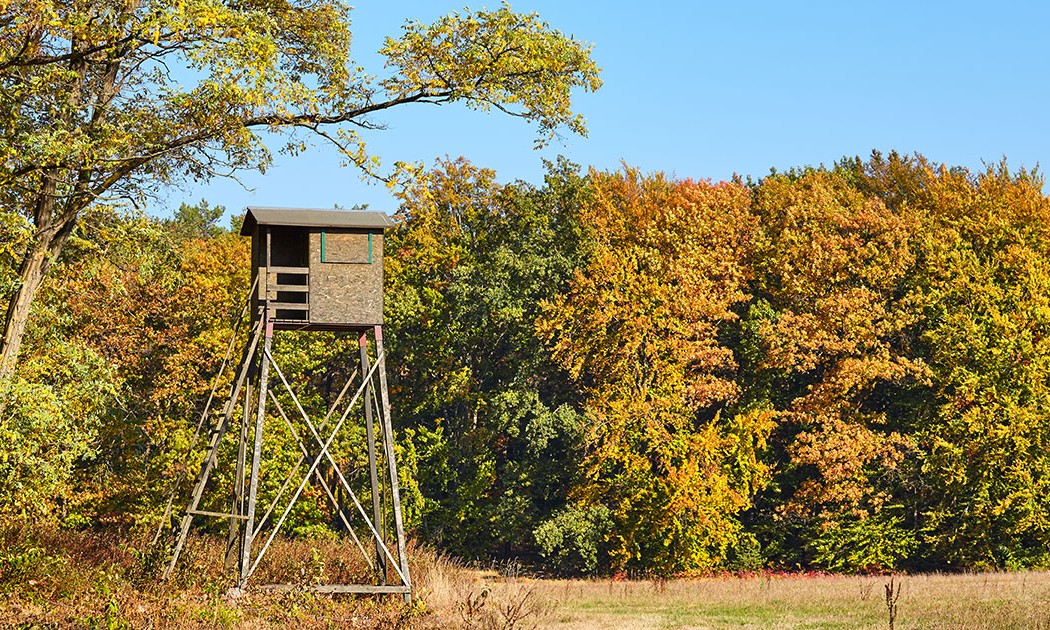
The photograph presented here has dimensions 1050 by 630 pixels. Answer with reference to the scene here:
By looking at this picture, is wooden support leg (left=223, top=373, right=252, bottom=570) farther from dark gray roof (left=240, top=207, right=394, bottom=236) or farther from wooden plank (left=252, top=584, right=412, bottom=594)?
dark gray roof (left=240, top=207, right=394, bottom=236)

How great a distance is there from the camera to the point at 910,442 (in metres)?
37.3

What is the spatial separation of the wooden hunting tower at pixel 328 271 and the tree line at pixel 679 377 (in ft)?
48.7

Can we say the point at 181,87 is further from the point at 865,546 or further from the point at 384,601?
the point at 865,546

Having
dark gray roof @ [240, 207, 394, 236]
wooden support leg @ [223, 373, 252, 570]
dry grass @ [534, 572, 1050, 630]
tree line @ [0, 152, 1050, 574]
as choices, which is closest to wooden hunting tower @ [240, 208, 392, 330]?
dark gray roof @ [240, 207, 394, 236]

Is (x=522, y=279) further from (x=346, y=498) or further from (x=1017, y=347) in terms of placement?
(x=1017, y=347)

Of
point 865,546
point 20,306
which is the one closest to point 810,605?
point 20,306

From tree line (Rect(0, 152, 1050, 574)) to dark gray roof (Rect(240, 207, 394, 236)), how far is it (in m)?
15.1

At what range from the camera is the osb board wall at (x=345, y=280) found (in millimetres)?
19875

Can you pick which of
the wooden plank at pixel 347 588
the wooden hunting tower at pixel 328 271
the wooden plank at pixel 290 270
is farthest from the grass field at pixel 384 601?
the wooden plank at pixel 290 270

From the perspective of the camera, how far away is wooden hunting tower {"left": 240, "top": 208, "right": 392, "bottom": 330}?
19.9m

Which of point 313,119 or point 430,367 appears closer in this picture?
point 313,119

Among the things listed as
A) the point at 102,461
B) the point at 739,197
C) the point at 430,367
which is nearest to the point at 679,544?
the point at 430,367

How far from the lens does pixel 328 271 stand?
20.0 metres

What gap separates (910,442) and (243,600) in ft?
83.8
